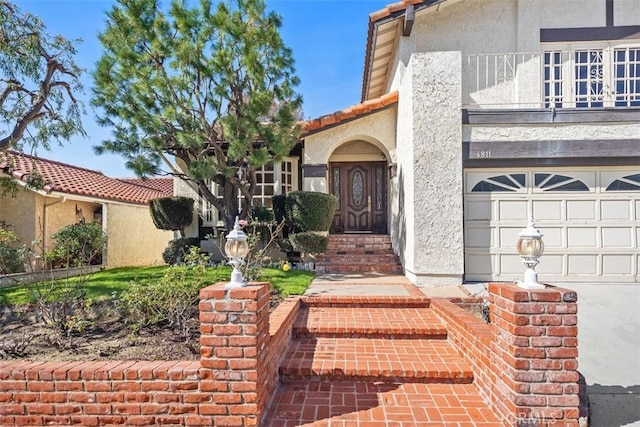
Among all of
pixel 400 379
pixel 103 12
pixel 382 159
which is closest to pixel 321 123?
pixel 382 159

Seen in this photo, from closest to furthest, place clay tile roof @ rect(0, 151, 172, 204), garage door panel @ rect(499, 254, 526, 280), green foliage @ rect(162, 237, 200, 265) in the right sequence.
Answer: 1. garage door panel @ rect(499, 254, 526, 280)
2. green foliage @ rect(162, 237, 200, 265)
3. clay tile roof @ rect(0, 151, 172, 204)

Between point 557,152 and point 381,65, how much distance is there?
6.87 m

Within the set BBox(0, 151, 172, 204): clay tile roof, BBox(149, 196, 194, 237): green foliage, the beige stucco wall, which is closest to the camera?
BBox(149, 196, 194, 237): green foliage

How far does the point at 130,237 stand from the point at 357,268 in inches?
398

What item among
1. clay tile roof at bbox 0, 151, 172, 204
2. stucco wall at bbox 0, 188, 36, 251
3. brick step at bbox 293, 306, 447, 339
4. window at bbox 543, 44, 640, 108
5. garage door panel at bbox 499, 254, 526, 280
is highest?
window at bbox 543, 44, 640, 108

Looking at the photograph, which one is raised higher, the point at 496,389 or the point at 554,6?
the point at 554,6

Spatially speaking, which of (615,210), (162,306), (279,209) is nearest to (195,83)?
(279,209)

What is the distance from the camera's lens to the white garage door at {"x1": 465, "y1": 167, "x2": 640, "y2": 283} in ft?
26.6

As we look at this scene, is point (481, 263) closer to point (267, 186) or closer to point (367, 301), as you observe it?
point (367, 301)

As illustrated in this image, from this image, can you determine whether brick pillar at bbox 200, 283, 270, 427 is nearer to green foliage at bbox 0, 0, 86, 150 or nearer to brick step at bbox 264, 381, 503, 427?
brick step at bbox 264, 381, 503, 427

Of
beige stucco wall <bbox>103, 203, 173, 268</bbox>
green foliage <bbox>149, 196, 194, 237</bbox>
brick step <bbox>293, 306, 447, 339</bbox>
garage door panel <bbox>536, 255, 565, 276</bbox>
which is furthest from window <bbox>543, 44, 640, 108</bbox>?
beige stucco wall <bbox>103, 203, 173, 268</bbox>

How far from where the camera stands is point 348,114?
10.3 metres

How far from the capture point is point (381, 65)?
12438 mm

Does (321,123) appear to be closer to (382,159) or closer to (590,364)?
(382,159)
